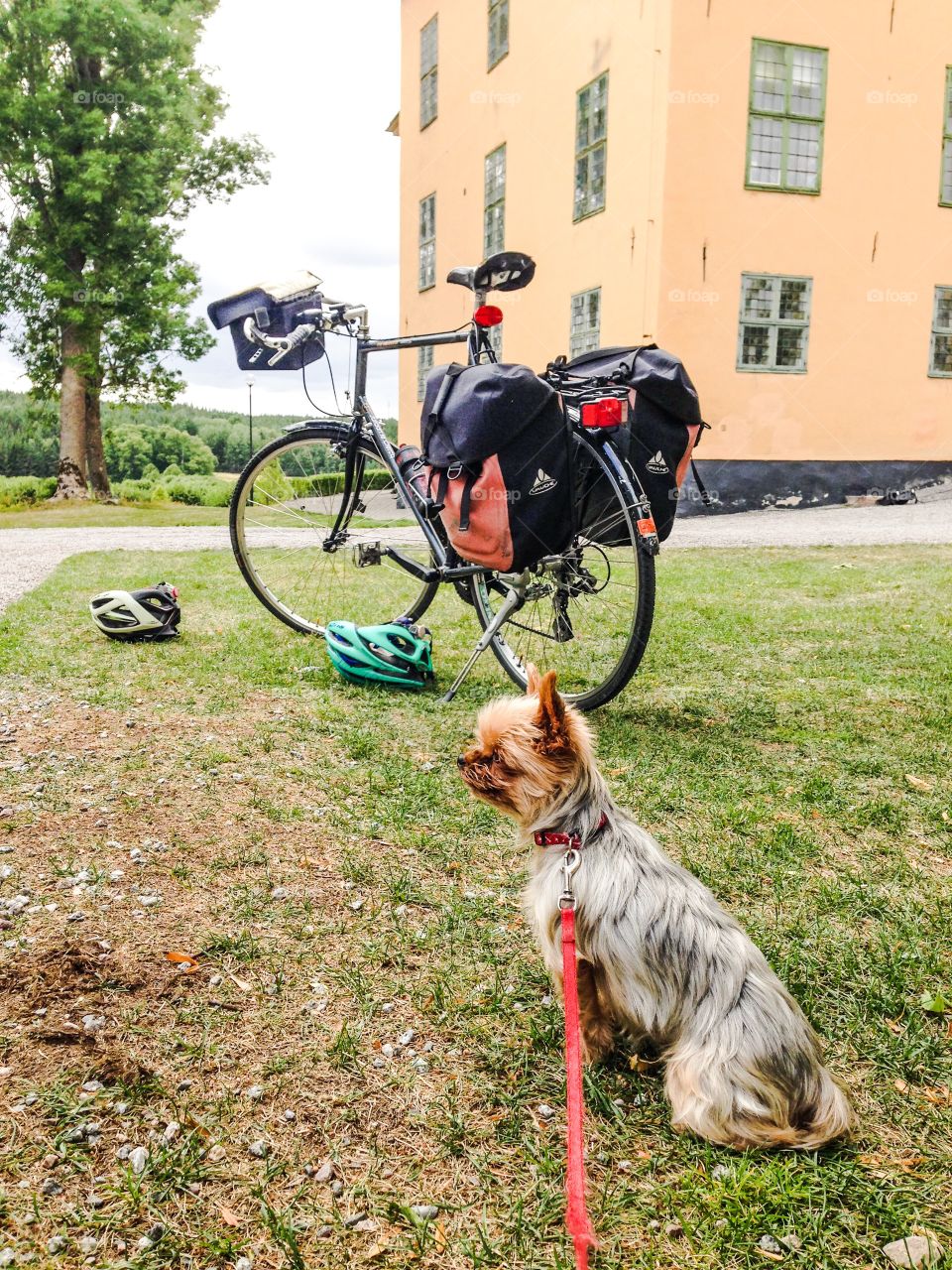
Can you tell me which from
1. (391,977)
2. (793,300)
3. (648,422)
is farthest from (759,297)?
(391,977)

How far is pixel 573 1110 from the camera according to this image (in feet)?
5.07

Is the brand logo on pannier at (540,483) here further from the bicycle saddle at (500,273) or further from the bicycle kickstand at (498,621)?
the bicycle saddle at (500,273)

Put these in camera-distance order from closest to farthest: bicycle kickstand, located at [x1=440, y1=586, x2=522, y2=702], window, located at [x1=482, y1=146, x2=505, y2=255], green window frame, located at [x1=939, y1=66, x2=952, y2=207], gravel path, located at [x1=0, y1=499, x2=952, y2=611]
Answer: bicycle kickstand, located at [x1=440, y1=586, x2=522, y2=702], gravel path, located at [x1=0, y1=499, x2=952, y2=611], green window frame, located at [x1=939, y1=66, x2=952, y2=207], window, located at [x1=482, y1=146, x2=505, y2=255]

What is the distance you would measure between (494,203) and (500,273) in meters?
17.7

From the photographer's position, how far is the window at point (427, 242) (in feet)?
77.0

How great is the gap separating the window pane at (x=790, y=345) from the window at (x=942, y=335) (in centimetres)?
283

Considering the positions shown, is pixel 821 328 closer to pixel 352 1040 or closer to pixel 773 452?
pixel 773 452

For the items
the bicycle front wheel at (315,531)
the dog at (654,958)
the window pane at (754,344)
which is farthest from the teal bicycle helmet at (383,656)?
the window pane at (754,344)

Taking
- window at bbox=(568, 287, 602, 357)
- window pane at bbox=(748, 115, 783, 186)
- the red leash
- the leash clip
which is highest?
window pane at bbox=(748, 115, 783, 186)

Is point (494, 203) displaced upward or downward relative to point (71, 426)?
upward

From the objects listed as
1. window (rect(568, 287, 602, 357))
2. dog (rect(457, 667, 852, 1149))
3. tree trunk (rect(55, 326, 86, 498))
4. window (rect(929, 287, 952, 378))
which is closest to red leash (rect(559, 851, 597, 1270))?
dog (rect(457, 667, 852, 1149))

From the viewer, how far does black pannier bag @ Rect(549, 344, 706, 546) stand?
3893 mm

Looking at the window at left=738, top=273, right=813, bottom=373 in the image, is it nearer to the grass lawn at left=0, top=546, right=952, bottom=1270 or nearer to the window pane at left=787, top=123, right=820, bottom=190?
the window pane at left=787, top=123, right=820, bottom=190

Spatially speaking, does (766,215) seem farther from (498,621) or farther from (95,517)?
(498,621)
